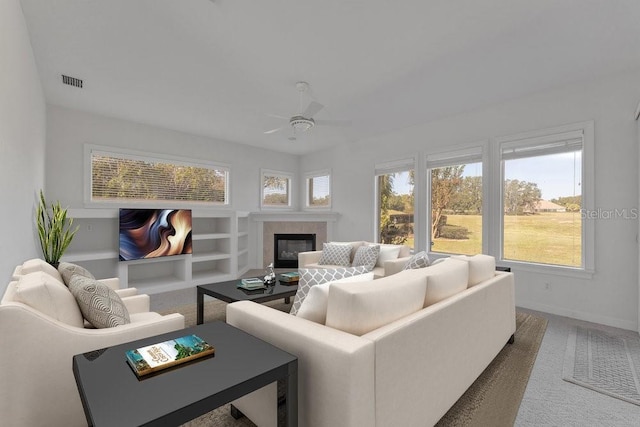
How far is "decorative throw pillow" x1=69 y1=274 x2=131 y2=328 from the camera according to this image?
177 centimetres

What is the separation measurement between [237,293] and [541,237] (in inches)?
155

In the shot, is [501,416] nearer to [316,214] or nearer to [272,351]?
[272,351]

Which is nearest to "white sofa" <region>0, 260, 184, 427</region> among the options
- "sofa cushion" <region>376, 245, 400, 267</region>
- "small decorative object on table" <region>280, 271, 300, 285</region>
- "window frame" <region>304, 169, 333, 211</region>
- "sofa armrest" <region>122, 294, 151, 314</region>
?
"sofa armrest" <region>122, 294, 151, 314</region>

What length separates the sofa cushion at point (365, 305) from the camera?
1.45m

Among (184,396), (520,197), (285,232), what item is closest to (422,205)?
(520,197)

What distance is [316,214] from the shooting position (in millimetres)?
6629

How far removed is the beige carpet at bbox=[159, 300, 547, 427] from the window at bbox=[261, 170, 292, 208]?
214 inches

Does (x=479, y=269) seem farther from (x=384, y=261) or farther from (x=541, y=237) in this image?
(x=541, y=237)

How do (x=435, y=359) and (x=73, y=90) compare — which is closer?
(x=435, y=359)

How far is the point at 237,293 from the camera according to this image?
3.01 meters

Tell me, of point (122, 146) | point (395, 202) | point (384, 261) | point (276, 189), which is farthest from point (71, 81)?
point (395, 202)

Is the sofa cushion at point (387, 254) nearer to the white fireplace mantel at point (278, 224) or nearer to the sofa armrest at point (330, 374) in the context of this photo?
the white fireplace mantel at point (278, 224)

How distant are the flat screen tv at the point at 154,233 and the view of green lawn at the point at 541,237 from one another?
4652 millimetres

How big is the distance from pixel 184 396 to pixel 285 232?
19.3 ft
